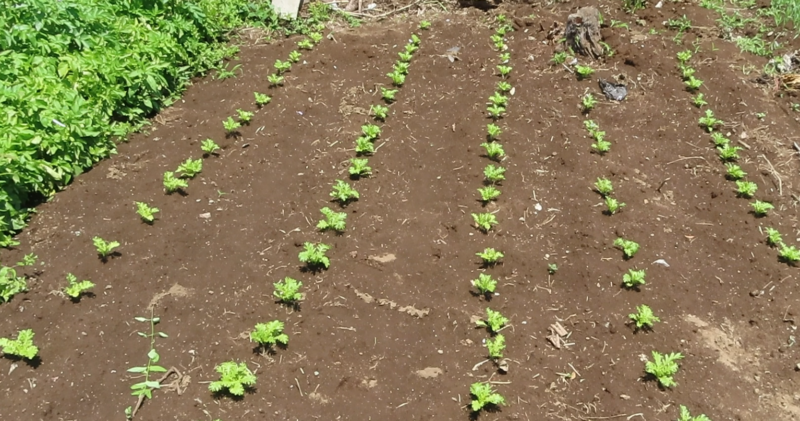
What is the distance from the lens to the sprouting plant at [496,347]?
3708 millimetres

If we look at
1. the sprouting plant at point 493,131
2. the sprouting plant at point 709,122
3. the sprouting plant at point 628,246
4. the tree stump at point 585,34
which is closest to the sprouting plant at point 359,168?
the sprouting plant at point 493,131

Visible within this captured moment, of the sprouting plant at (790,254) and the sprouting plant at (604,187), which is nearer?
the sprouting plant at (790,254)

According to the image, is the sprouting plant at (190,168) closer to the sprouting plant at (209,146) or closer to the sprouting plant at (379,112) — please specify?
the sprouting plant at (209,146)

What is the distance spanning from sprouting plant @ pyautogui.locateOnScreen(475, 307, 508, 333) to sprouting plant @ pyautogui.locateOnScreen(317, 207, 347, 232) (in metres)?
1.30

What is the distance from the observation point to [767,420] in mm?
3520

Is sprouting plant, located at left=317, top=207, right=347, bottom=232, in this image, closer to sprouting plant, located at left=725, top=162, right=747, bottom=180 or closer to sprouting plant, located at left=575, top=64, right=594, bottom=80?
sprouting plant, located at left=575, top=64, right=594, bottom=80

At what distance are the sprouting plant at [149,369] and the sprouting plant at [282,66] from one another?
341cm

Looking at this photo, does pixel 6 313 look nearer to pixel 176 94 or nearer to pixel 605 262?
pixel 176 94

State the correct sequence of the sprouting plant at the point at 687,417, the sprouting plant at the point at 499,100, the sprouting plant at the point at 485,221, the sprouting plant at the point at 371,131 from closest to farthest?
the sprouting plant at the point at 687,417, the sprouting plant at the point at 485,221, the sprouting plant at the point at 371,131, the sprouting plant at the point at 499,100

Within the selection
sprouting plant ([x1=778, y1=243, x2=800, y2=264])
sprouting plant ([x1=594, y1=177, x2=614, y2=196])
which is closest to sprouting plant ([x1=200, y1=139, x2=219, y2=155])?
sprouting plant ([x1=594, y1=177, x2=614, y2=196])

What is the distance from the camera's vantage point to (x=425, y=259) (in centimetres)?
439

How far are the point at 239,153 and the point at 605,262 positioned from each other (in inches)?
130

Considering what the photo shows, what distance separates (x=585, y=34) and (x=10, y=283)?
5.99 meters

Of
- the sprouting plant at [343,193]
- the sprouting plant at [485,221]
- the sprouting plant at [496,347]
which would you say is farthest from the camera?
the sprouting plant at [343,193]
